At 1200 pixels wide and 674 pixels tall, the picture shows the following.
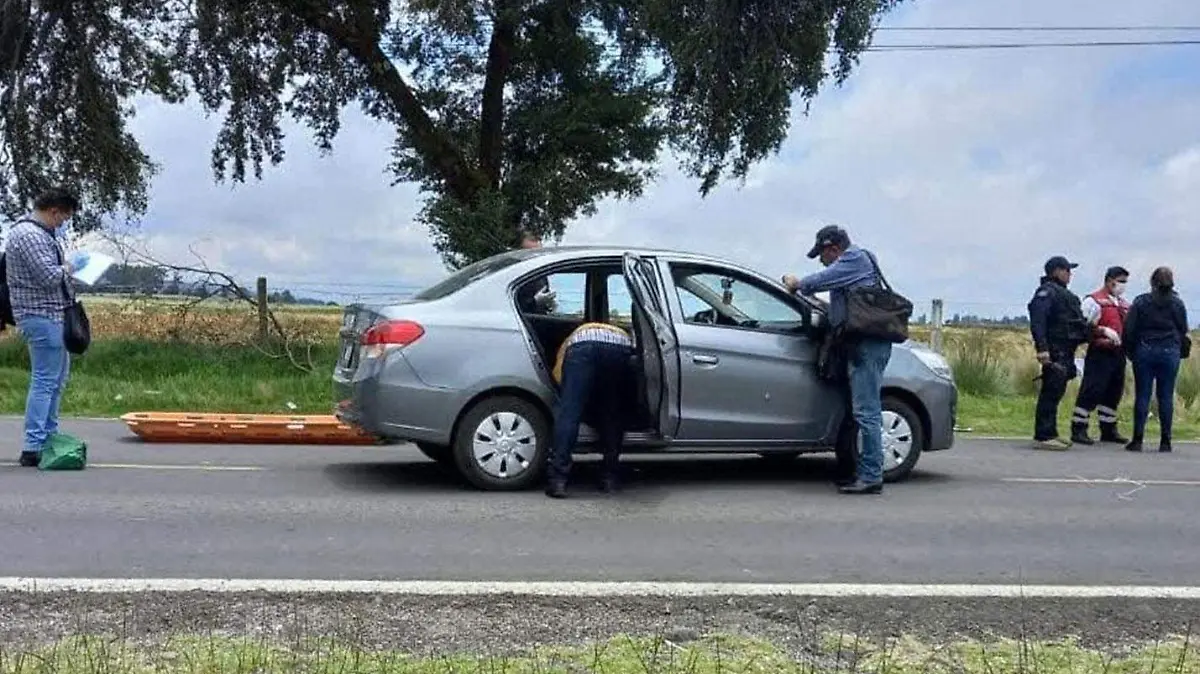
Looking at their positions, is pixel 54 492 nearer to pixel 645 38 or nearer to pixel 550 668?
pixel 550 668

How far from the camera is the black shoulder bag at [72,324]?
8.86 metres

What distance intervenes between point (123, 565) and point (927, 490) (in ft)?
17.5

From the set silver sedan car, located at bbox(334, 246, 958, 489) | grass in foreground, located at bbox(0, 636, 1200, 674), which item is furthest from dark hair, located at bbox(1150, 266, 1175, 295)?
grass in foreground, located at bbox(0, 636, 1200, 674)

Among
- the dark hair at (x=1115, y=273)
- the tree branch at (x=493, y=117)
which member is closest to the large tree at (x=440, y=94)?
the tree branch at (x=493, y=117)

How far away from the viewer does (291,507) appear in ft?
25.8

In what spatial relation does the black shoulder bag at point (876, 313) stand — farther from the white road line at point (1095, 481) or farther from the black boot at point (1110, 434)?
the black boot at point (1110, 434)

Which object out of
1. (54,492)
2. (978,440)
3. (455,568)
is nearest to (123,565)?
(455,568)

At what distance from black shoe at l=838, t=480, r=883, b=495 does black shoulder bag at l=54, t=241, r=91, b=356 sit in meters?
5.13

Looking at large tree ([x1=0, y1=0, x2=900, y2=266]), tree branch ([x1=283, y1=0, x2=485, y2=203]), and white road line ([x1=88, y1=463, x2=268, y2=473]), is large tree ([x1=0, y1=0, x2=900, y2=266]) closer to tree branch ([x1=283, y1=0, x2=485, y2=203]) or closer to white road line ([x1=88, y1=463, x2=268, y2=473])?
tree branch ([x1=283, y1=0, x2=485, y2=203])

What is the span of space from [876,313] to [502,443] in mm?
2503

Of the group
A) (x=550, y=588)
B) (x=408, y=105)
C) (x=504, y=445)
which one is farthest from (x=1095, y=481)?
(x=408, y=105)

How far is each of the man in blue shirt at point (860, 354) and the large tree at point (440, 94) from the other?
975cm

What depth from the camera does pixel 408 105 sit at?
20.5m

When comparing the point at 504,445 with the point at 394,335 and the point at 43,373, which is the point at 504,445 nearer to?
the point at 394,335
